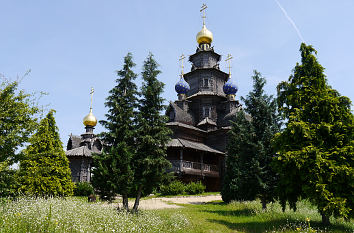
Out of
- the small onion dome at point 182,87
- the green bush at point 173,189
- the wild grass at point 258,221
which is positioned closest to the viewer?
the wild grass at point 258,221

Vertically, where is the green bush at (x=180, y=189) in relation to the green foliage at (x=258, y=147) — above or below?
below

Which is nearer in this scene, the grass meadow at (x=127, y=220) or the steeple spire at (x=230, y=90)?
the grass meadow at (x=127, y=220)

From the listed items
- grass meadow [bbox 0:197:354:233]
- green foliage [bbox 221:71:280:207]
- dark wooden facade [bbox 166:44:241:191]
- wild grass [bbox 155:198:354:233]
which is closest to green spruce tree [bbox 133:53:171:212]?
grass meadow [bbox 0:197:354:233]

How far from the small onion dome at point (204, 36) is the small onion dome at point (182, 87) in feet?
23.5

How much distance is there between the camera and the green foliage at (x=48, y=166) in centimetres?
1517

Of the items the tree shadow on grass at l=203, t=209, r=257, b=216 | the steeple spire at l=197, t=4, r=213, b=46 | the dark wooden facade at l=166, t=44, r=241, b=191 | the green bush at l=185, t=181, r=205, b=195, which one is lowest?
the tree shadow on grass at l=203, t=209, r=257, b=216

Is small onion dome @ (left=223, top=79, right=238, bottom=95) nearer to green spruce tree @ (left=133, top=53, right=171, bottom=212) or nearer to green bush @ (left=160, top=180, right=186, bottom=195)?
green bush @ (left=160, top=180, right=186, bottom=195)

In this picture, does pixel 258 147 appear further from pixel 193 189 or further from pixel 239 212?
pixel 193 189

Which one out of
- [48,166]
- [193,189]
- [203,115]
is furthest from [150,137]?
[203,115]

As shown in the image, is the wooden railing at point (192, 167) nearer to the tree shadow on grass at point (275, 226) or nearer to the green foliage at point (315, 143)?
the tree shadow on grass at point (275, 226)

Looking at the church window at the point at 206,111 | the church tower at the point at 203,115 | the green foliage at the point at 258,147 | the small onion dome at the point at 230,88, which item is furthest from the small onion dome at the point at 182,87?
the green foliage at the point at 258,147

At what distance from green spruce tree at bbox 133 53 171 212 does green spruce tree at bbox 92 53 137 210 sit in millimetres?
428

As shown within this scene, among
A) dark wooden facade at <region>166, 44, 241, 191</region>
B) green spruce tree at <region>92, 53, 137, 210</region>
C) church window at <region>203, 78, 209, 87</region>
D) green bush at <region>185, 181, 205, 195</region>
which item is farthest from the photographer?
church window at <region>203, 78, 209, 87</region>

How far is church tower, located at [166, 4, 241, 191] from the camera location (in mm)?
28698
